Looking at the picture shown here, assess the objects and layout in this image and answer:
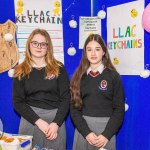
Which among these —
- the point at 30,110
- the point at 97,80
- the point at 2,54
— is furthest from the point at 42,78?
the point at 2,54

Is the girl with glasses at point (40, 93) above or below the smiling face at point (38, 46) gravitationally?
below

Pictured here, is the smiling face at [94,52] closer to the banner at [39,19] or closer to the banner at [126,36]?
the banner at [126,36]

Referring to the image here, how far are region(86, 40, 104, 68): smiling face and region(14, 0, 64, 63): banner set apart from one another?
1.80 feet

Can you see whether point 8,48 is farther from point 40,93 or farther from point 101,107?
point 101,107

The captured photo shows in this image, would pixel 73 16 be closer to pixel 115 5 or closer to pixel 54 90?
pixel 115 5

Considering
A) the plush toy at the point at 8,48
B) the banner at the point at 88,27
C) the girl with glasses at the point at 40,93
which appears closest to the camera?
the girl with glasses at the point at 40,93

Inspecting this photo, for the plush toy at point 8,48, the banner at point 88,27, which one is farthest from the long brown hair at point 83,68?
the plush toy at point 8,48

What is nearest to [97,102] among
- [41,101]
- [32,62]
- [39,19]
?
[41,101]

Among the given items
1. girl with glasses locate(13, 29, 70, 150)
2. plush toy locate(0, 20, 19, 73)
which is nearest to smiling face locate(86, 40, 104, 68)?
girl with glasses locate(13, 29, 70, 150)

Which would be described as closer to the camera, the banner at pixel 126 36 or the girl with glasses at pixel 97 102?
the girl with glasses at pixel 97 102

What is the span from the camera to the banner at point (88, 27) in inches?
91.6

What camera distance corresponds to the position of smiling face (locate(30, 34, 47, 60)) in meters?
1.89

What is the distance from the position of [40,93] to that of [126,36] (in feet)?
2.56

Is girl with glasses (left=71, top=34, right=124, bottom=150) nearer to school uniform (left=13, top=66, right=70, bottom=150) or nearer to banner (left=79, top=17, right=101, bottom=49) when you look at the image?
school uniform (left=13, top=66, right=70, bottom=150)
